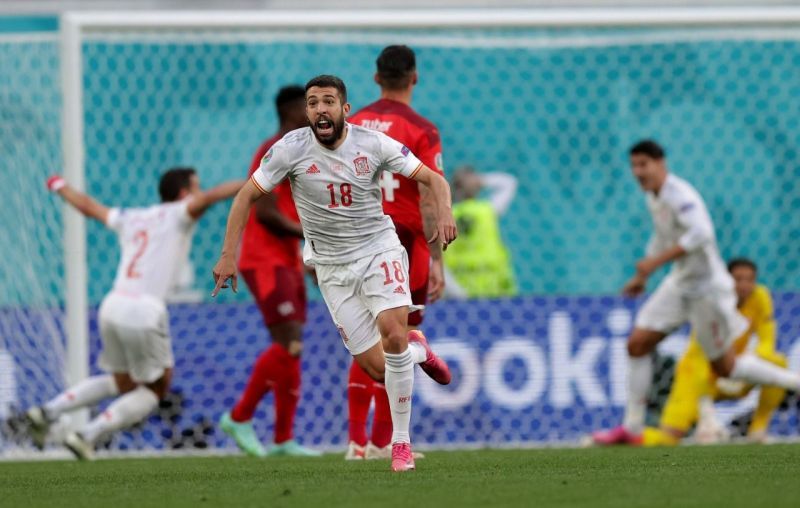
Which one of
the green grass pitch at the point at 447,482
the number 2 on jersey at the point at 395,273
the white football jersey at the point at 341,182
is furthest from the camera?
the number 2 on jersey at the point at 395,273

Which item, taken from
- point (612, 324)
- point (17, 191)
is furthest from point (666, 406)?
point (17, 191)

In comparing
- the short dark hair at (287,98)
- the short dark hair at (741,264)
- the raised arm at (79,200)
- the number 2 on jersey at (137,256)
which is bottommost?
the short dark hair at (741,264)

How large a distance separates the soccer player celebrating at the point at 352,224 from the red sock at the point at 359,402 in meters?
1.25

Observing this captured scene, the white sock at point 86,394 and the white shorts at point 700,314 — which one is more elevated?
the white shorts at point 700,314

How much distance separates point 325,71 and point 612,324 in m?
4.61

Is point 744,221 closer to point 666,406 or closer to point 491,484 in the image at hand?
point 666,406

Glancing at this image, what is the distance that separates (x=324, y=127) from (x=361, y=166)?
0.28 metres

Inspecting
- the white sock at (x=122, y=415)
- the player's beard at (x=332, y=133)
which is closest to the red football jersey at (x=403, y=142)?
the player's beard at (x=332, y=133)

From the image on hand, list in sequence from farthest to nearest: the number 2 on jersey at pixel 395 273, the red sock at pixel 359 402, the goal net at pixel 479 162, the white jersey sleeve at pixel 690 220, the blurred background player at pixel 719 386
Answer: the goal net at pixel 479 162 → the blurred background player at pixel 719 386 → the white jersey sleeve at pixel 690 220 → the red sock at pixel 359 402 → the number 2 on jersey at pixel 395 273

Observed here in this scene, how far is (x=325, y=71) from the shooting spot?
48.3 feet

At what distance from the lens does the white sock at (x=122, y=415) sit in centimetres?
992

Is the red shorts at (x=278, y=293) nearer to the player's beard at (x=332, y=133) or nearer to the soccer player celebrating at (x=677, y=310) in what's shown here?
the soccer player celebrating at (x=677, y=310)

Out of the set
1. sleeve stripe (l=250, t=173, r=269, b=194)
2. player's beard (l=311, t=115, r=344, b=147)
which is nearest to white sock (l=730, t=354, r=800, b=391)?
player's beard (l=311, t=115, r=344, b=147)

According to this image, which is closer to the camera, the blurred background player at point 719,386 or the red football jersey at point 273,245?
the red football jersey at point 273,245
